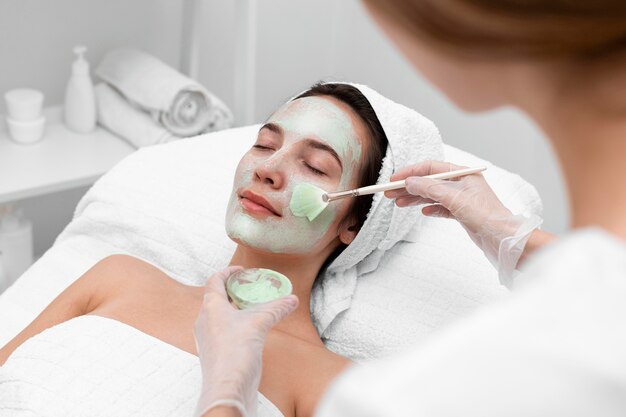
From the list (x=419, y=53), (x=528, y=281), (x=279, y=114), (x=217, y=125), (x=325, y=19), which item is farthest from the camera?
(x=325, y=19)

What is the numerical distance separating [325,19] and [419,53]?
95.2 inches

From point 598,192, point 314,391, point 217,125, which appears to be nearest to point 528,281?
point 598,192

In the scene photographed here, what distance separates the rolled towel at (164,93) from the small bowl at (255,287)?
1.12 metres

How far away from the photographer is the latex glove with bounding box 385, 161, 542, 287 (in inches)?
57.3

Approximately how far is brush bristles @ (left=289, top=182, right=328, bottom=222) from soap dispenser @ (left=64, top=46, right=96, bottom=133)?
115 cm

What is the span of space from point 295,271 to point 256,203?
165mm

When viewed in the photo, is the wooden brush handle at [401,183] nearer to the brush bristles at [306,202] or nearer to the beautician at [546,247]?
the brush bristles at [306,202]

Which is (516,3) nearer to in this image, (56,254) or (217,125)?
(56,254)

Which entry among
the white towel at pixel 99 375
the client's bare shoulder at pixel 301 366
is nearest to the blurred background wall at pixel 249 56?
the client's bare shoulder at pixel 301 366

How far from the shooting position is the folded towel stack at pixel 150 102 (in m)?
2.45

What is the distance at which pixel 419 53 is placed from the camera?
735 millimetres

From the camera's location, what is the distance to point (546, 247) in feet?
2.34

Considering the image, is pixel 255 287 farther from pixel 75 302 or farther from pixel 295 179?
pixel 75 302

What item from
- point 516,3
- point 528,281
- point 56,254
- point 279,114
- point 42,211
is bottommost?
point 42,211
